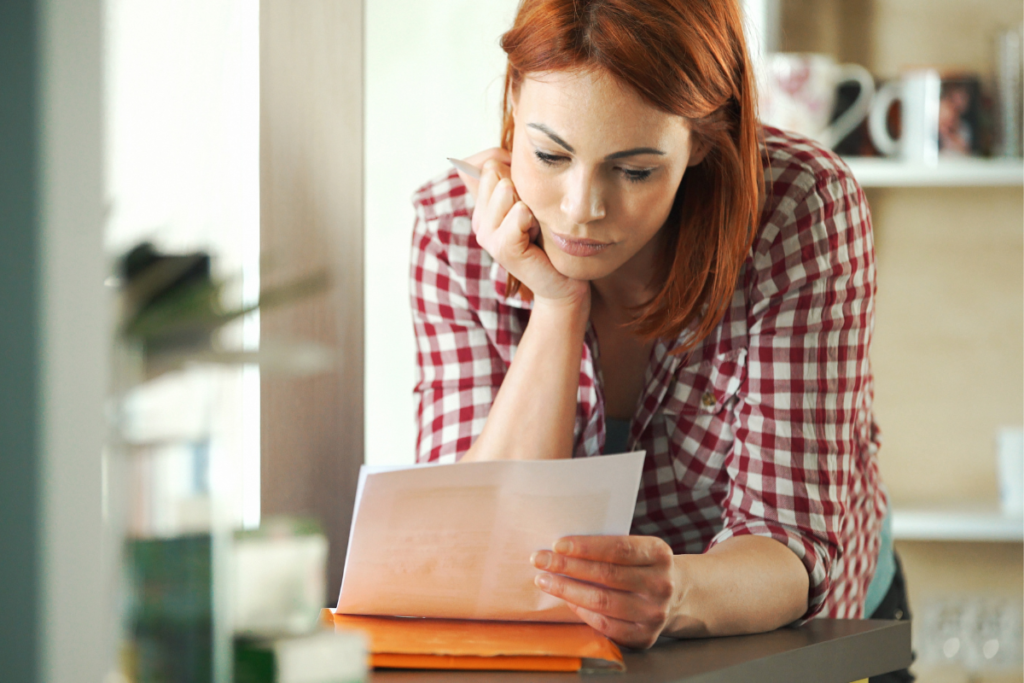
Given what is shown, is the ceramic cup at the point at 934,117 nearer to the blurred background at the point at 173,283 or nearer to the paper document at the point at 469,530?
the blurred background at the point at 173,283

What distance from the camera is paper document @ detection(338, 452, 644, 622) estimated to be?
583 mm

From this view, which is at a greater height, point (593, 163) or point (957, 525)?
point (593, 163)

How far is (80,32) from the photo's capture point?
0.80 ft

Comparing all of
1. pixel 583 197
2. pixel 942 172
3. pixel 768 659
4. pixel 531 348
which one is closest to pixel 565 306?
pixel 531 348

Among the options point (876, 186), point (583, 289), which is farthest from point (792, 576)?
point (876, 186)

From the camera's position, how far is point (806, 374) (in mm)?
846

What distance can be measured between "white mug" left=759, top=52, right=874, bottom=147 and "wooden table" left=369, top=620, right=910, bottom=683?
101 centimetres

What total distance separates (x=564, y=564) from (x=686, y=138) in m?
0.40

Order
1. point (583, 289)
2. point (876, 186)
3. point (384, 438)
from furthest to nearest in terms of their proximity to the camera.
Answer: point (876, 186)
point (384, 438)
point (583, 289)

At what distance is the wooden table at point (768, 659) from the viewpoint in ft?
1.61

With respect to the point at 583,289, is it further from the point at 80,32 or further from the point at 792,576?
the point at 80,32

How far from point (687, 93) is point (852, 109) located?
88cm

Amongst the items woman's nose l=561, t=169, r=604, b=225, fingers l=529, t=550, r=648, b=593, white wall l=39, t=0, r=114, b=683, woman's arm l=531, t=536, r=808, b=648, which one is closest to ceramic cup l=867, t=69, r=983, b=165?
woman's nose l=561, t=169, r=604, b=225

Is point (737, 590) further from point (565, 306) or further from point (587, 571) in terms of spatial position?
point (565, 306)
